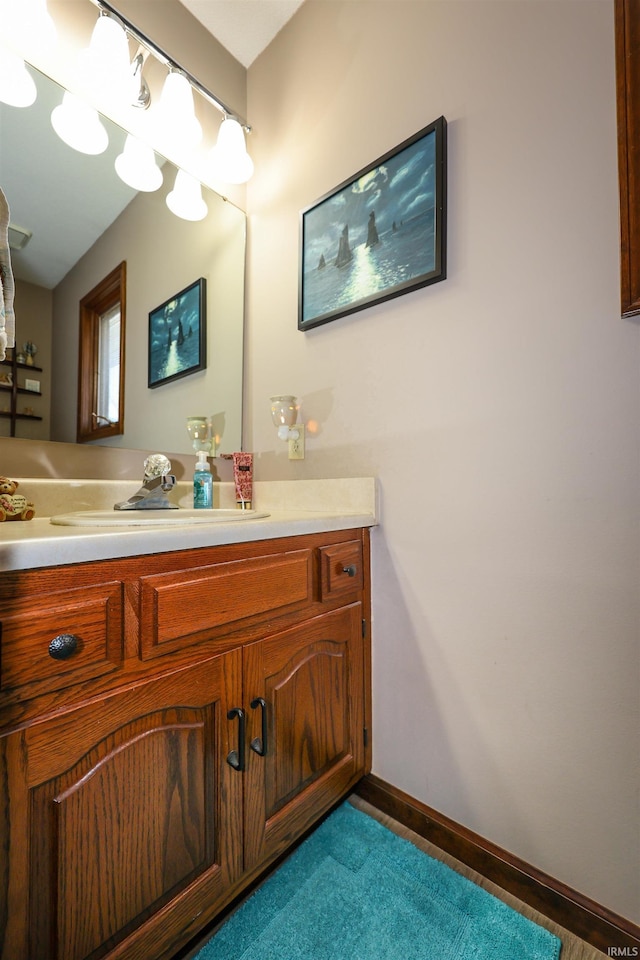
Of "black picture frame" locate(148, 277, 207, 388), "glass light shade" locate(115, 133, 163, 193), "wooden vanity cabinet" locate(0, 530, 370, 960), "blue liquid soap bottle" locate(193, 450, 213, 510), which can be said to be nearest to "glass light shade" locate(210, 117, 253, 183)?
"glass light shade" locate(115, 133, 163, 193)

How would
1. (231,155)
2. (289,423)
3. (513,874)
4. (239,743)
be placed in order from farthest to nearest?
(231,155) → (289,423) → (513,874) → (239,743)

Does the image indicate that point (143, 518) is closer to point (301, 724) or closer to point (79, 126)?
point (301, 724)

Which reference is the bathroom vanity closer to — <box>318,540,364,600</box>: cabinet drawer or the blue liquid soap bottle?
<box>318,540,364,600</box>: cabinet drawer

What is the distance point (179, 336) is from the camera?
4.42 feet

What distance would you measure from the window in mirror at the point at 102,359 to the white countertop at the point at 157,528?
172mm

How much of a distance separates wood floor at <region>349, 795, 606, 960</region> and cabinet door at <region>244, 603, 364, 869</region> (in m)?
0.13

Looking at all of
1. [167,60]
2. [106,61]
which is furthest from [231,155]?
[106,61]

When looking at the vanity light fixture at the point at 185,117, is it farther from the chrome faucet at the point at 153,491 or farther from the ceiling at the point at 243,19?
the chrome faucet at the point at 153,491

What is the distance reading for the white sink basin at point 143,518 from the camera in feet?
2.59

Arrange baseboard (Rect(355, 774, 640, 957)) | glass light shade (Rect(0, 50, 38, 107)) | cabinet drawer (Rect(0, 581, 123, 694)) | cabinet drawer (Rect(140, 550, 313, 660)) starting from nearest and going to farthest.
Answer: cabinet drawer (Rect(0, 581, 123, 694)) < cabinet drawer (Rect(140, 550, 313, 660)) < baseboard (Rect(355, 774, 640, 957)) < glass light shade (Rect(0, 50, 38, 107))

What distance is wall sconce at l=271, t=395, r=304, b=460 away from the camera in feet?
4.35

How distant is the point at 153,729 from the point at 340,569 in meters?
0.53

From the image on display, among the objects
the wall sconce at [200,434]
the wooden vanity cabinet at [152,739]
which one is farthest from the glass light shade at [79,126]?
the wooden vanity cabinet at [152,739]

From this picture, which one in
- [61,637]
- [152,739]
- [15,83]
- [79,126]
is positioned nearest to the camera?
[61,637]
